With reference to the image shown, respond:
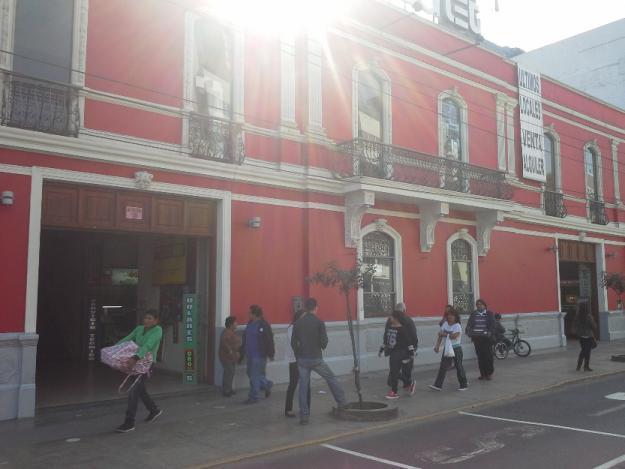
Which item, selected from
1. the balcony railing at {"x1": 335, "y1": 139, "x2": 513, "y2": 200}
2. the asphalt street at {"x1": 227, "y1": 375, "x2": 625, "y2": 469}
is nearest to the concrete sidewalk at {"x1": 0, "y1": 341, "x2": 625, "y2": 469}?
the asphalt street at {"x1": 227, "y1": 375, "x2": 625, "y2": 469}

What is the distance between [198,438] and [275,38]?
901 cm

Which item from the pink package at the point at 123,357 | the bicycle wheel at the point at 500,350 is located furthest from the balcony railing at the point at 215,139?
the bicycle wheel at the point at 500,350

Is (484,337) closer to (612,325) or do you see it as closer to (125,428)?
(125,428)

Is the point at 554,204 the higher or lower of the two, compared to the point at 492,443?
higher

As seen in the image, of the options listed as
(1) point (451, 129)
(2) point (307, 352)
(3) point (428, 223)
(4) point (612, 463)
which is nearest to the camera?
(4) point (612, 463)

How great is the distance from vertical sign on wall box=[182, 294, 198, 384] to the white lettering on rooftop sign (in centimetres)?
1134

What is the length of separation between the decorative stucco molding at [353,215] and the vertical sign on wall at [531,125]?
7.90 meters

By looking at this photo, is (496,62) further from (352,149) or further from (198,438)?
(198,438)

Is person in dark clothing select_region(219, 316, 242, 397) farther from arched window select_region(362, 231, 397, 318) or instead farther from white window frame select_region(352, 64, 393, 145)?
white window frame select_region(352, 64, 393, 145)

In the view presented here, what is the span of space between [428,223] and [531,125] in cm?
679

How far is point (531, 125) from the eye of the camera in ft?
64.5

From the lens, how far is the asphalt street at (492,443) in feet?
21.9

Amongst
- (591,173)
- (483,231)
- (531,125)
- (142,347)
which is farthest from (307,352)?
(591,173)

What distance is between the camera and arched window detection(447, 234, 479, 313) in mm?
16531
